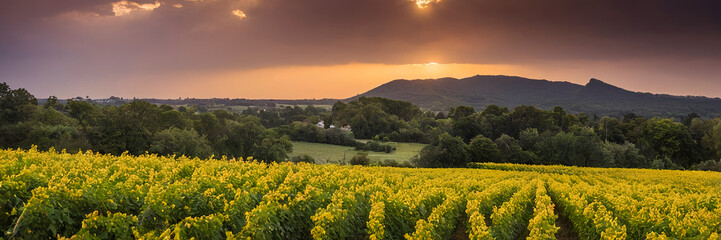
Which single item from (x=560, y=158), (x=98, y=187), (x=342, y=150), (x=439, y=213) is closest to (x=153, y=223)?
(x=98, y=187)

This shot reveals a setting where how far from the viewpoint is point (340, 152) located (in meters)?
70.6

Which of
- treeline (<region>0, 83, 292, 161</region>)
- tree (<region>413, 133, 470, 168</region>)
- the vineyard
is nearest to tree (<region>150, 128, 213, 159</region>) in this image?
treeline (<region>0, 83, 292, 161</region>)

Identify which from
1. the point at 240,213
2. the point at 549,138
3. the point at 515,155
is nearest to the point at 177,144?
the point at 240,213

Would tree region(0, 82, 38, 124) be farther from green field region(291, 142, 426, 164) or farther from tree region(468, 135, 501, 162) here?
tree region(468, 135, 501, 162)

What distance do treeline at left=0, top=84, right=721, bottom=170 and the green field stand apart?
370 cm

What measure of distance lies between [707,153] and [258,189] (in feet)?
283

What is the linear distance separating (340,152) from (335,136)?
10.9 meters

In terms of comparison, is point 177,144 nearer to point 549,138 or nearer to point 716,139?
point 549,138

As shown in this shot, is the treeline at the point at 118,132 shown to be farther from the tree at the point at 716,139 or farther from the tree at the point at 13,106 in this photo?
the tree at the point at 716,139

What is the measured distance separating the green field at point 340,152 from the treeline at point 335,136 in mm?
3703

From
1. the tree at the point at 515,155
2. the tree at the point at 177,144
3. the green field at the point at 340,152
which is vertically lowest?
the green field at the point at 340,152

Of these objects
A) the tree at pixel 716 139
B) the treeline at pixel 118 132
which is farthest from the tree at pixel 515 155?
the tree at pixel 716 139

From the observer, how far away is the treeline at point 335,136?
4691 centimetres

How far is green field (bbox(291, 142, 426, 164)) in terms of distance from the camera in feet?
210
